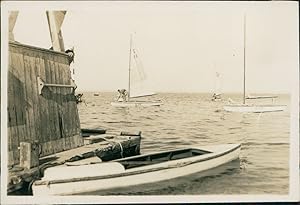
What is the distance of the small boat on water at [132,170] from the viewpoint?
2.45 m

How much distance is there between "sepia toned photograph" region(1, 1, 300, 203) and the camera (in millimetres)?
2541

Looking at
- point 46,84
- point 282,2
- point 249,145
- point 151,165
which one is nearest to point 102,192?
point 151,165

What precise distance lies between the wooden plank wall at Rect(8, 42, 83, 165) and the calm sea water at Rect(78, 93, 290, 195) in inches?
4.1

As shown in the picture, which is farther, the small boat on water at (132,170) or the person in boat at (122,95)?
the person in boat at (122,95)

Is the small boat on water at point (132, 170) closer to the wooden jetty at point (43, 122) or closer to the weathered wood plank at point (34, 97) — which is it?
the wooden jetty at point (43, 122)

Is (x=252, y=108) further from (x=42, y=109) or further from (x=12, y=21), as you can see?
(x=12, y=21)

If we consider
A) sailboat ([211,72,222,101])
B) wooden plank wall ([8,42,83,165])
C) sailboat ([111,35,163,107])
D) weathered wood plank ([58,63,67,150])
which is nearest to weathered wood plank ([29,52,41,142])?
wooden plank wall ([8,42,83,165])

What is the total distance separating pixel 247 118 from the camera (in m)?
2.67

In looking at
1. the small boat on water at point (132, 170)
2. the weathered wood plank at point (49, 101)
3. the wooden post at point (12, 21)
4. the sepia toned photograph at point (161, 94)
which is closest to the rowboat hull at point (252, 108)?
the sepia toned photograph at point (161, 94)

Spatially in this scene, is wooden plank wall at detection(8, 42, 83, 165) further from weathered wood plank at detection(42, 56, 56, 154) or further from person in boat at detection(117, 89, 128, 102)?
person in boat at detection(117, 89, 128, 102)

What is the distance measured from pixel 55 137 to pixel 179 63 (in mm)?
768

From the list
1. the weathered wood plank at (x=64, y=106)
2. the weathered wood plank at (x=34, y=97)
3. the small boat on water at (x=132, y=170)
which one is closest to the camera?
the small boat on water at (x=132, y=170)

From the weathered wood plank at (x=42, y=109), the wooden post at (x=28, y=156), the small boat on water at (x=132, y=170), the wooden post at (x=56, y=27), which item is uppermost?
the wooden post at (x=56, y=27)

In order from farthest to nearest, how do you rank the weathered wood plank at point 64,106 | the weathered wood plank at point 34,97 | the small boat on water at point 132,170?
the weathered wood plank at point 64,106 → the weathered wood plank at point 34,97 → the small boat on water at point 132,170
